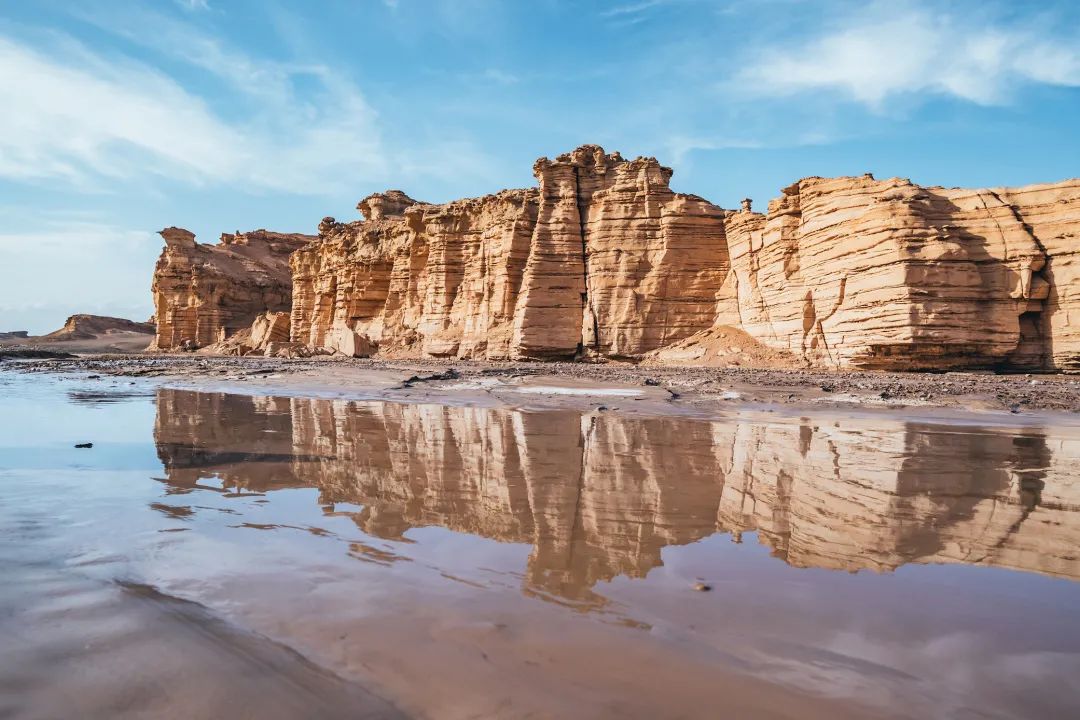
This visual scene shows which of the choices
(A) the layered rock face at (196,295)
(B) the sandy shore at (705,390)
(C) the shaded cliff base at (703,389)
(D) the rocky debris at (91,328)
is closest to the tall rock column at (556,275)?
(C) the shaded cliff base at (703,389)

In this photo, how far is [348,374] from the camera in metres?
21.4

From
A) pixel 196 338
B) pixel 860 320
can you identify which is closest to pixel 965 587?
pixel 860 320

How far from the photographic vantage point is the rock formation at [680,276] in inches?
672

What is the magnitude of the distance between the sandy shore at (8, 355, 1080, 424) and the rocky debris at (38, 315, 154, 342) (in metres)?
64.6

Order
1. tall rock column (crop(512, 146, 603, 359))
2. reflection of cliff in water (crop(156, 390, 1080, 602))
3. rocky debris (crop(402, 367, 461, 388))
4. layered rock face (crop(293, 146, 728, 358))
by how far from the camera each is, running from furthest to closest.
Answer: tall rock column (crop(512, 146, 603, 359)) < layered rock face (crop(293, 146, 728, 358)) < rocky debris (crop(402, 367, 461, 388)) < reflection of cliff in water (crop(156, 390, 1080, 602))

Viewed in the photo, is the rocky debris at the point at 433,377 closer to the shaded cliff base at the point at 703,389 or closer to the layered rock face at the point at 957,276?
the shaded cliff base at the point at 703,389

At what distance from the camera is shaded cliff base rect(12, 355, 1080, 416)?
1191cm

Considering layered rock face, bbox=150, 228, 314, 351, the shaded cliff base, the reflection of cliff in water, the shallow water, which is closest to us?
the shallow water

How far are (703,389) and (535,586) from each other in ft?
41.3

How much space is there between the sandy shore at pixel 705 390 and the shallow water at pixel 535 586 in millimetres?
5638

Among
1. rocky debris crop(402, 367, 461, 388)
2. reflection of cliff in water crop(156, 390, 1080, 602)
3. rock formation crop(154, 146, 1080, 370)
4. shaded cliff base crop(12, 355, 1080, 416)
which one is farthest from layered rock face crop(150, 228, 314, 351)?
reflection of cliff in water crop(156, 390, 1080, 602)

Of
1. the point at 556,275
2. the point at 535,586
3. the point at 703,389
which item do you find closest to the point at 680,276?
the point at 556,275

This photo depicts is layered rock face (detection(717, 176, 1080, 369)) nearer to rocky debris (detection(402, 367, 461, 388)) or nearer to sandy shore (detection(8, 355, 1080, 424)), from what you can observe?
sandy shore (detection(8, 355, 1080, 424))

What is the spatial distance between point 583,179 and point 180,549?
2753 cm
